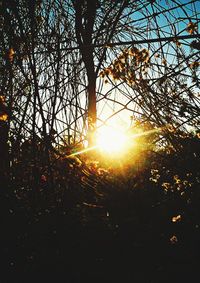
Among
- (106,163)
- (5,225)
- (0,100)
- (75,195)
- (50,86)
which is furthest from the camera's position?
(106,163)

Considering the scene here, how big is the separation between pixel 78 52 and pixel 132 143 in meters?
0.93

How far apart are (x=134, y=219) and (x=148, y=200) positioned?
0.67ft

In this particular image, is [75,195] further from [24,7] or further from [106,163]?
[24,7]

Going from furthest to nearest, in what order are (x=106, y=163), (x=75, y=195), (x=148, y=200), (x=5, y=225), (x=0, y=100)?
1. (x=106, y=163)
2. (x=75, y=195)
3. (x=148, y=200)
4. (x=5, y=225)
5. (x=0, y=100)

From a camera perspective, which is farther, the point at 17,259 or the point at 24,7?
the point at 17,259

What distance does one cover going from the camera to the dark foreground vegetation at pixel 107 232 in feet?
4.32

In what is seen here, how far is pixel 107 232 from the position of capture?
57.5 inches

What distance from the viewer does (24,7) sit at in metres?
1.02

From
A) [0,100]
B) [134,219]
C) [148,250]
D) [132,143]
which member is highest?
[132,143]

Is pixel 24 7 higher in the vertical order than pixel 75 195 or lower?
higher

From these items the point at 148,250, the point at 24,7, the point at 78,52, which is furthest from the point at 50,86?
the point at 148,250

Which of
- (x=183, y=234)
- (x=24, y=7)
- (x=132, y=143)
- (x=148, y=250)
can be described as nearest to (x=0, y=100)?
(x=24, y=7)

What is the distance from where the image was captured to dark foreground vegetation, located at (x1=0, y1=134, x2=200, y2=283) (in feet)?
4.32

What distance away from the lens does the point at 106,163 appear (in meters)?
2.02
